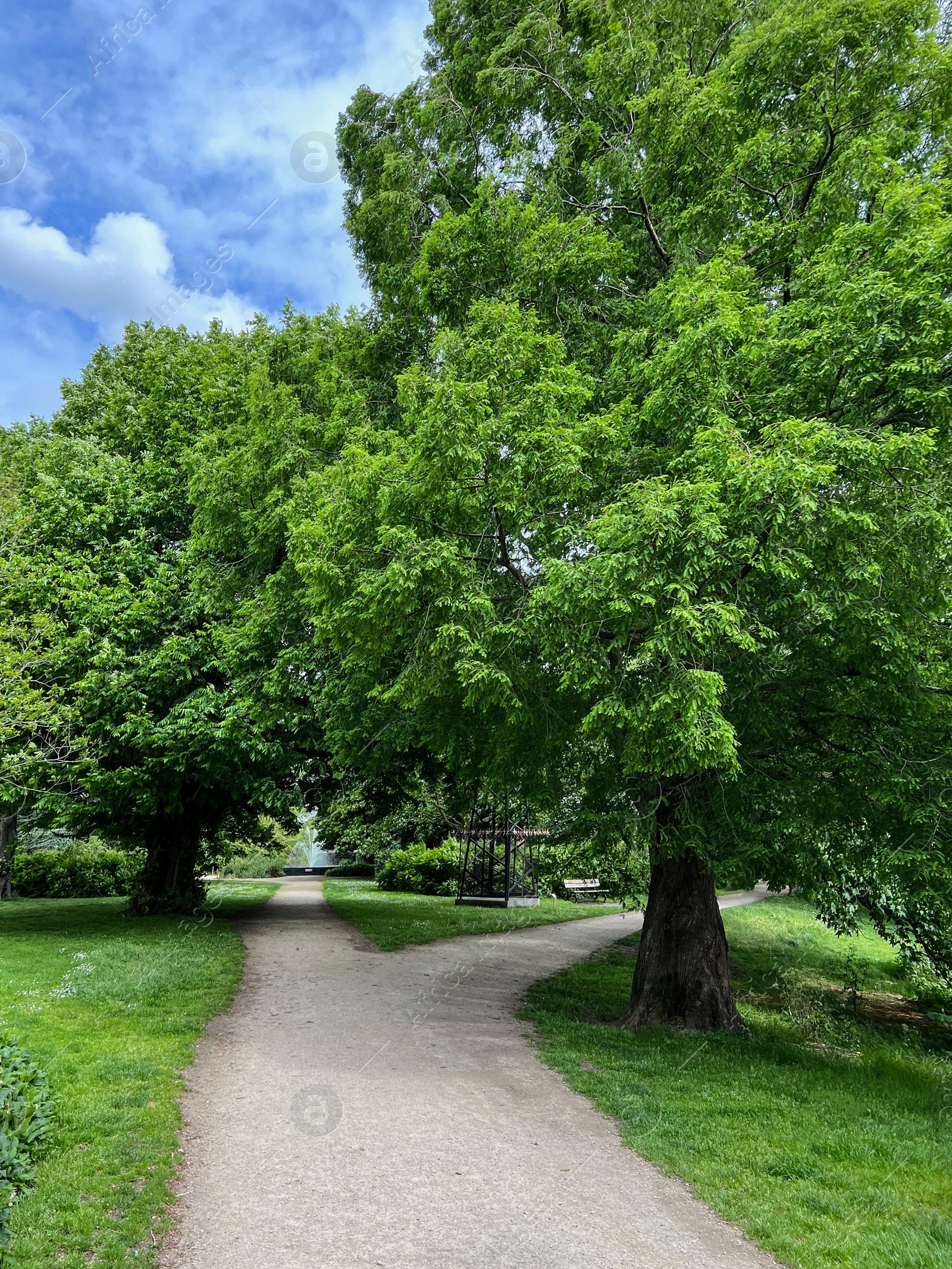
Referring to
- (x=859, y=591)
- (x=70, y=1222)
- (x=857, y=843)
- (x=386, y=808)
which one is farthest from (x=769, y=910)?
(x=70, y=1222)

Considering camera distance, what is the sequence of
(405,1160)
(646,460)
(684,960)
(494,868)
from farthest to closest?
(494,868), (684,960), (646,460), (405,1160)

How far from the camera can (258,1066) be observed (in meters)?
6.43

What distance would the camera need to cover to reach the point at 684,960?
8.75 meters

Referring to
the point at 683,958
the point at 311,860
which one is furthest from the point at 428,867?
the point at 311,860

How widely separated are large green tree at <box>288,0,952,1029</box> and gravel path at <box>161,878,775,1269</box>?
107 inches

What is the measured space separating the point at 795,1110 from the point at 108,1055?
5.60 metres

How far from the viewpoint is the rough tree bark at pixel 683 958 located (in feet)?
28.1

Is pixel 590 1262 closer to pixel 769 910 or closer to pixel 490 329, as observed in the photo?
pixel 490 329

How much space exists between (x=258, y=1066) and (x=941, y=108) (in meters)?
11.1

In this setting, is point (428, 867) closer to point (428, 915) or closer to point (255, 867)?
point (428, 915)

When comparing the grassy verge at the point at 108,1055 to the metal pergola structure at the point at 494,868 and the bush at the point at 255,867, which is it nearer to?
the metal pergola structure at the point at 494,868

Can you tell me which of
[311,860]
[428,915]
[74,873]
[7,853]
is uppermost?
[7,853]

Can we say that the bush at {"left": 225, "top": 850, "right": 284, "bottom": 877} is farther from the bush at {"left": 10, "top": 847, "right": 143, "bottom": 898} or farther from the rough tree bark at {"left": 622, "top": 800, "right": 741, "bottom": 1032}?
the rough tree bark at {"left": 622, "top": 800, "right": 741, "bottom": 1032}

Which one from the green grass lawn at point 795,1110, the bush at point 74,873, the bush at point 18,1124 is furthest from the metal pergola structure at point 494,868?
the bush at point 18,1124
